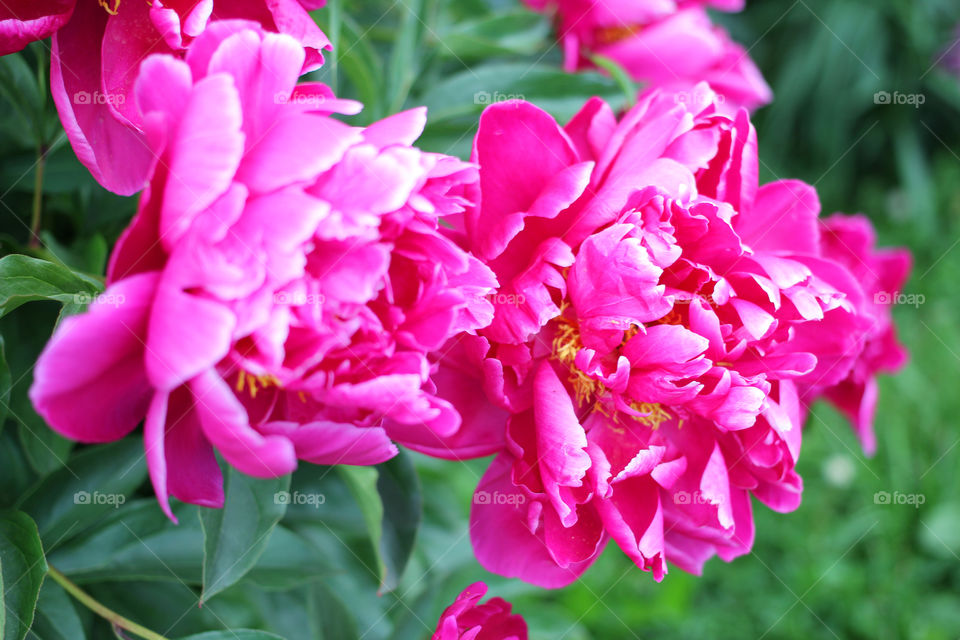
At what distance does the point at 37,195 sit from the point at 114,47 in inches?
A: 5.7

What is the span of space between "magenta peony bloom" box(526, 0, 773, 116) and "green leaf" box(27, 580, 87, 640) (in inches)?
27.7

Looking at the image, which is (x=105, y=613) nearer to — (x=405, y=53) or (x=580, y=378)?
(x=580, y=378)

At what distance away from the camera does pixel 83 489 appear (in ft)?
2.16

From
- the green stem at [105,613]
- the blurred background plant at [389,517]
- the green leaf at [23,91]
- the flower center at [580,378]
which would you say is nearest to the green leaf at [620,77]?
the blurred background plant at [389,517]

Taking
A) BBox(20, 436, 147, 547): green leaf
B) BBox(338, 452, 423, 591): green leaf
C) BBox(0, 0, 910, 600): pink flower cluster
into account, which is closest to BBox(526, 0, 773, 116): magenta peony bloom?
BBox(0, 0, 910, 600): pink flower cluster

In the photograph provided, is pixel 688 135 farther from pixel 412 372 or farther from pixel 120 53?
pixel 120 53

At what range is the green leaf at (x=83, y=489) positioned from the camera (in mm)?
658

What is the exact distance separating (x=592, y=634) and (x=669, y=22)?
1483mm

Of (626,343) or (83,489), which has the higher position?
(626,343)

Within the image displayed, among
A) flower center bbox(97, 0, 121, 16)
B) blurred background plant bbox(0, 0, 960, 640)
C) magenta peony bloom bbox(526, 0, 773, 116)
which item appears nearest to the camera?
flower center bbox(97, 0, 121, 16)

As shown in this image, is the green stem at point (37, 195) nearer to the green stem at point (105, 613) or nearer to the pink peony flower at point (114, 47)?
the pink peony flower at point (114, 47)

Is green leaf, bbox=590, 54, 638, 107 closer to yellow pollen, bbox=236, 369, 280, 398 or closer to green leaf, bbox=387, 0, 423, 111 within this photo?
green leaf, bbox=387, 0, 423, 111

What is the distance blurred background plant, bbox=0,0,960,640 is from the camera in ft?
2.12

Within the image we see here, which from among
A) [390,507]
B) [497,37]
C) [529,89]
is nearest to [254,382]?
[390,507]
